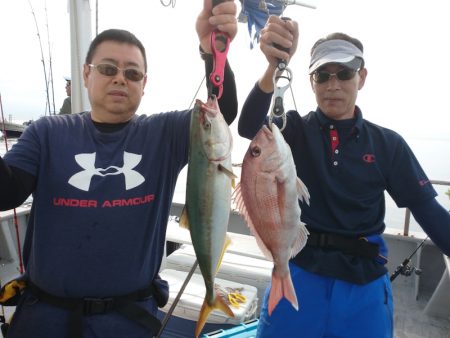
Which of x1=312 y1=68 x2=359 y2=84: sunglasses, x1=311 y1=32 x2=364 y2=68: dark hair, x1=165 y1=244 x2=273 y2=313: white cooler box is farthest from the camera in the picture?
x1=165 y1=244 x2=273 y2=313: white cooler box

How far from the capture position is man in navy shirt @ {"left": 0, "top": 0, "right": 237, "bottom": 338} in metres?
1.85

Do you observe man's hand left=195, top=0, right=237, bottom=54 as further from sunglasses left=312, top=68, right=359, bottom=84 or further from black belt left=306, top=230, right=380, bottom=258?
black belt left=306, top=230, right=380, bottom=258

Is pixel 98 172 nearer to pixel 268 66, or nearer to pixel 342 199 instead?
pixel 268 66

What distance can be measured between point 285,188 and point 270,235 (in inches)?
10.7

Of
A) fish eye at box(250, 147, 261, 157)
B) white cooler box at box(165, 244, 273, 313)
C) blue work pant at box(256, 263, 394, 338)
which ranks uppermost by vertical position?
fish eye at box(250, 147, 261, 157)

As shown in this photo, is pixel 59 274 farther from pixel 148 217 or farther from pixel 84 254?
pixel 148 217

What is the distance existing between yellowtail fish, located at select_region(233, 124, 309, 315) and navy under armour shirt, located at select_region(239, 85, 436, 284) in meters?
0.50

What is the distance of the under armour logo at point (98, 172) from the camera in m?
1.91

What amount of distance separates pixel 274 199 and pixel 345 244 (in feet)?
2.70

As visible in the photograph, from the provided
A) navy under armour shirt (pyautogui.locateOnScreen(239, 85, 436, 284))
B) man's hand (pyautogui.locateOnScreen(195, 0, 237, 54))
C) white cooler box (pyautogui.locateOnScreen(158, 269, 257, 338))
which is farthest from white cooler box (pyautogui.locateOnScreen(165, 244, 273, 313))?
man's hand (pyautogui.locateOnScreen(195, 0, 237, 54))

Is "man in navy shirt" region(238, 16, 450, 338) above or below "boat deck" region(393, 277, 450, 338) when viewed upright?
above

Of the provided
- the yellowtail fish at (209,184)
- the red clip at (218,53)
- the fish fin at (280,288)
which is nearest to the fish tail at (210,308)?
the yellowtail fish at (209,184)

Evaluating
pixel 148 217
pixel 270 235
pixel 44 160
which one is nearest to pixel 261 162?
pixel 270 235

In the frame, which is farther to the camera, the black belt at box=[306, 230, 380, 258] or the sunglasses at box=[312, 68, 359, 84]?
the sunglasses at box=[312, 68, 359, 84]
